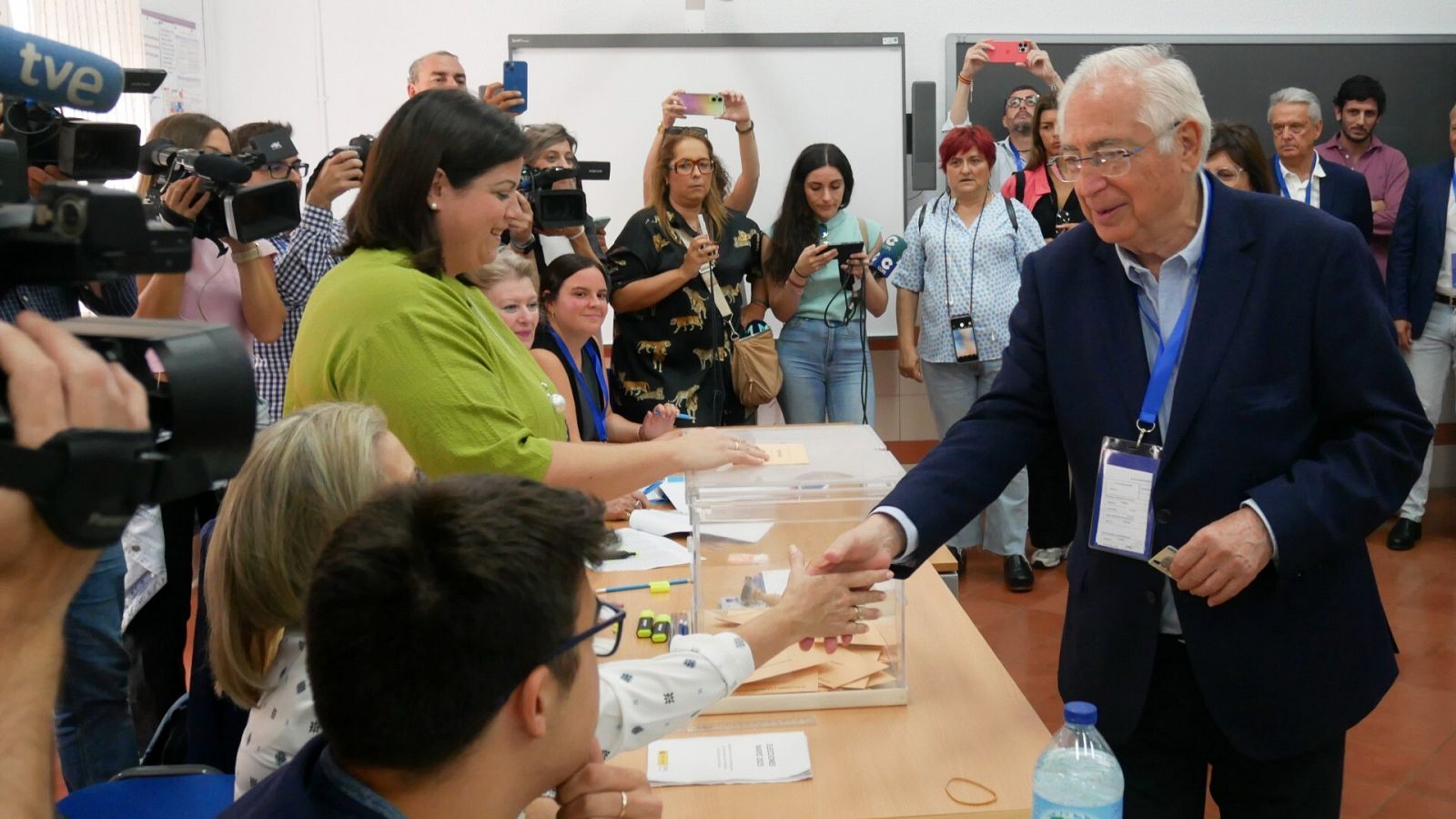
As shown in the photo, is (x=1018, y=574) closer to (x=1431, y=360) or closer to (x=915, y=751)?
(x=1431, y=360)

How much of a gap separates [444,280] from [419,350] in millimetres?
166

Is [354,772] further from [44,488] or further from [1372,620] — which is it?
[1372,620]

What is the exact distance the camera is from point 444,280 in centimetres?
198

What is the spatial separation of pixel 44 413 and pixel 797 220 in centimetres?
446

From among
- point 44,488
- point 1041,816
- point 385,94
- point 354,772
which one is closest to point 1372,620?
point 1041,816

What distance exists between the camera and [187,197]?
2.23 m

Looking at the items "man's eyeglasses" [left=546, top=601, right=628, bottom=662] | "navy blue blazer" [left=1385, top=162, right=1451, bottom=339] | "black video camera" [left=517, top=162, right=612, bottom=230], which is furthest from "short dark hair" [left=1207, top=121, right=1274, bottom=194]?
"man's eyeglasses" [left=546, top=601, right=628, bottom=662]

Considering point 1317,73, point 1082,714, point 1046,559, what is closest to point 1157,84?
point 1082,714

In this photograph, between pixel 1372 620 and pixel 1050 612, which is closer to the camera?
pixel 1372 620

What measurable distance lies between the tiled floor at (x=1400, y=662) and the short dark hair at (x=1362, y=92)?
2.04 metres

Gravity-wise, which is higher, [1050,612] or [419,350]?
[419,350]

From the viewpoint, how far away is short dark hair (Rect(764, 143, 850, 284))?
5039 mm

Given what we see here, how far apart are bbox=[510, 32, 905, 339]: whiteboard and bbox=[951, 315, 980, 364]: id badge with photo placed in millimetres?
1310

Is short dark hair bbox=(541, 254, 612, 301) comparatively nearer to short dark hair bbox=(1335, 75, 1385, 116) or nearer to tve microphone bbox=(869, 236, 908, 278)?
tve microphone bbox=(869, 236, 908, 278)
